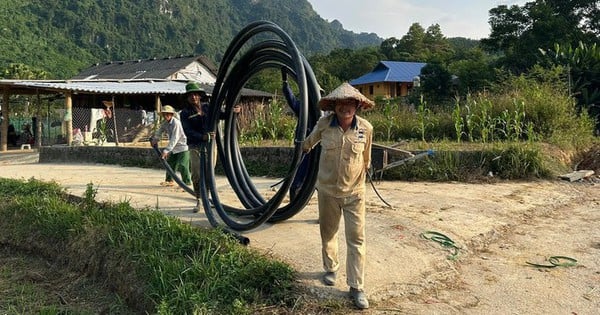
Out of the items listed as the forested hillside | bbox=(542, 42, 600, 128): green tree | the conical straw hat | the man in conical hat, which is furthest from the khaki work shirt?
the forested hillside

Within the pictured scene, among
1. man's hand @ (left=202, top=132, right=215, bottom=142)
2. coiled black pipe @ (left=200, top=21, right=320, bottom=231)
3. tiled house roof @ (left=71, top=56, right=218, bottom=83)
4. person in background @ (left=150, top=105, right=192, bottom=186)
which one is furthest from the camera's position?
tiled house roof @ (left=71, top=56, right=218, bottom=83)

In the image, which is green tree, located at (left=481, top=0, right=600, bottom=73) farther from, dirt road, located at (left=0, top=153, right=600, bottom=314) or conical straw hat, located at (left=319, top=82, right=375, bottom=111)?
conical straw hat, located at (left=319, top=82, right=375, bottom=111)

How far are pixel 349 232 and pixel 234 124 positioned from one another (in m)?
3.62

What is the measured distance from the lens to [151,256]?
439 cm

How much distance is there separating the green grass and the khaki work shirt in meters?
0.81

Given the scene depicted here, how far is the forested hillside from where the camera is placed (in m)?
51.2

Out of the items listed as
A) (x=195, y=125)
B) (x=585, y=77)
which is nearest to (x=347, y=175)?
(x=195, y=125)

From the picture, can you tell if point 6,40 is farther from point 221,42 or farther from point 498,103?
point 498,103

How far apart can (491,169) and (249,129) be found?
730cm

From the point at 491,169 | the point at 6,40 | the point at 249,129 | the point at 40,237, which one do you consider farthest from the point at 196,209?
the point at 6,40

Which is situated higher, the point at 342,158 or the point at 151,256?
the point at 342,158

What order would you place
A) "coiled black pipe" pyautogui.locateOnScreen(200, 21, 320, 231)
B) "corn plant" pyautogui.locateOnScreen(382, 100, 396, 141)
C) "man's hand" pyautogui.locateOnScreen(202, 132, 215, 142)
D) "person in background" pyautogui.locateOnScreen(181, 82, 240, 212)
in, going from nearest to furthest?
"coiled black pipe" pyautogui.locateOnScreen(200, 21, 320, 231) < "man's hand" pyautogui.locateOnScreen(202, 132, 215, 142) < "person in background" pyautogui.locateOnScreen(181, 82, 240, 212) < "corn plant" pyautogui.locateOnScreen(382, 100, 396, 141)

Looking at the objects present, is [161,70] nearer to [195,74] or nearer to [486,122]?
[195,74]

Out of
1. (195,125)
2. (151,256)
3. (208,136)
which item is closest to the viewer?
(151,256)
